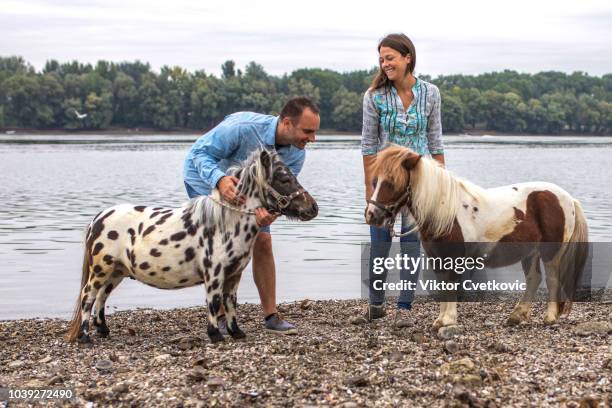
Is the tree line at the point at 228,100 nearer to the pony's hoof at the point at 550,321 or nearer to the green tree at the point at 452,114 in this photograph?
the green tree at the point at 452,114

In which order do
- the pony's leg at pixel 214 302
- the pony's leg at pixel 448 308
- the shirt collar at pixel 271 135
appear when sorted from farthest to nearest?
the pony's leg at pixel 448 308 → the shirt collar at pixel 271 135 → the pony's leg at pixel 214 302

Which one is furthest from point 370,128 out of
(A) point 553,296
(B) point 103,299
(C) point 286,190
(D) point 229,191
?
(B) point 103,299

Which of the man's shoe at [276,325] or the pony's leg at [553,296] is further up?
the pony's leg at [553,296]

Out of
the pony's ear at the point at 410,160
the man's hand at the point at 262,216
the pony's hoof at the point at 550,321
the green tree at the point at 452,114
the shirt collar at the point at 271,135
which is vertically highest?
the shirt collar at the point at 271,135

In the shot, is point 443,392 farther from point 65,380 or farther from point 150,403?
point 65,380

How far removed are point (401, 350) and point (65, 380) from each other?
8.79ft

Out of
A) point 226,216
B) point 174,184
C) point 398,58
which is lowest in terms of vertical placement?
point 174,184

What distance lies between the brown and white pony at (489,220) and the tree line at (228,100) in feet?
423

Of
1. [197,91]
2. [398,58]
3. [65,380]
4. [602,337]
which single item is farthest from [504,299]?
[197,91]

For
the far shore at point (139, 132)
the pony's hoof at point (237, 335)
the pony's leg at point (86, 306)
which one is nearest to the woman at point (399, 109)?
the pony's hoof at point (237, 335)

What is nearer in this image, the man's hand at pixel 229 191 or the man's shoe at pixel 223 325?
the man's hand at pixel 229 191

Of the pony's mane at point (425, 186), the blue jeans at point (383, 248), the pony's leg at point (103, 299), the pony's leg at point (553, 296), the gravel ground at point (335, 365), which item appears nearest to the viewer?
the gravel ground at point (335, 365)

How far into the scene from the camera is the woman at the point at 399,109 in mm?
8688

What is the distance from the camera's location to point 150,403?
6.26 metres
